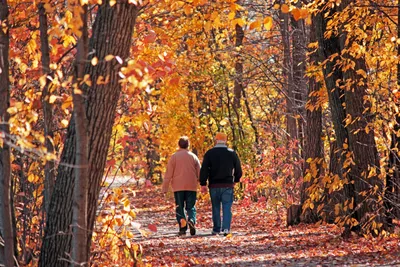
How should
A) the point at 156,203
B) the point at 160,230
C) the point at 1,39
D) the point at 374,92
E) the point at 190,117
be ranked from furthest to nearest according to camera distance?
the point at 156,203 < the point at 190,117 < the point at 160,230 < the point at 374,92 < the point at 1,39

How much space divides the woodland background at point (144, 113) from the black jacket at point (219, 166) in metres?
1.15

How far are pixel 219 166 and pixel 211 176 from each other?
0.95 feet

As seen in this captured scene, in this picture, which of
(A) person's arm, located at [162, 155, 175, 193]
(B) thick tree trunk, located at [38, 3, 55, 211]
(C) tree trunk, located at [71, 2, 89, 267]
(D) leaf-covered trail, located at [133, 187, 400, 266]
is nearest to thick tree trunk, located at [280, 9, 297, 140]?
(D) leaf-covered trail, located at [133, 187, 400, 266]

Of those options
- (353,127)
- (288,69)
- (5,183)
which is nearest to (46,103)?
(5,183)

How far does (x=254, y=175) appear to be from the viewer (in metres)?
23.4

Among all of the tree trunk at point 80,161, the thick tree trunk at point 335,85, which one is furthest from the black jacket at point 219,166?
the tree trunk at point 80,161

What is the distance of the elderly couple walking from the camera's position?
618 inches

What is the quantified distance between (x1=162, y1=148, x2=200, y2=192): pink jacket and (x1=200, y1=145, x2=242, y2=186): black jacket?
33 centimetres

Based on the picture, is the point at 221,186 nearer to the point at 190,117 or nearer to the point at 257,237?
the point at 257,237

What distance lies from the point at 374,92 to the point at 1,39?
6.73 m

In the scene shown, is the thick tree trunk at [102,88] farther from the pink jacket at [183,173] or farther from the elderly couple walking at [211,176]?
the pink jacket at [183,173]

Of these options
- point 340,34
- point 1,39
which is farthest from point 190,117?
point 1,39

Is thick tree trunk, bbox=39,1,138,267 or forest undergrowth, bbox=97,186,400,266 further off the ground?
thick tree trunk, bbox=39,1,138,267

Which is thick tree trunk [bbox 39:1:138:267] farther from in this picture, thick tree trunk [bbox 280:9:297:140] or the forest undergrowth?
thick tree trunk [bbox 280:9:297:140]
